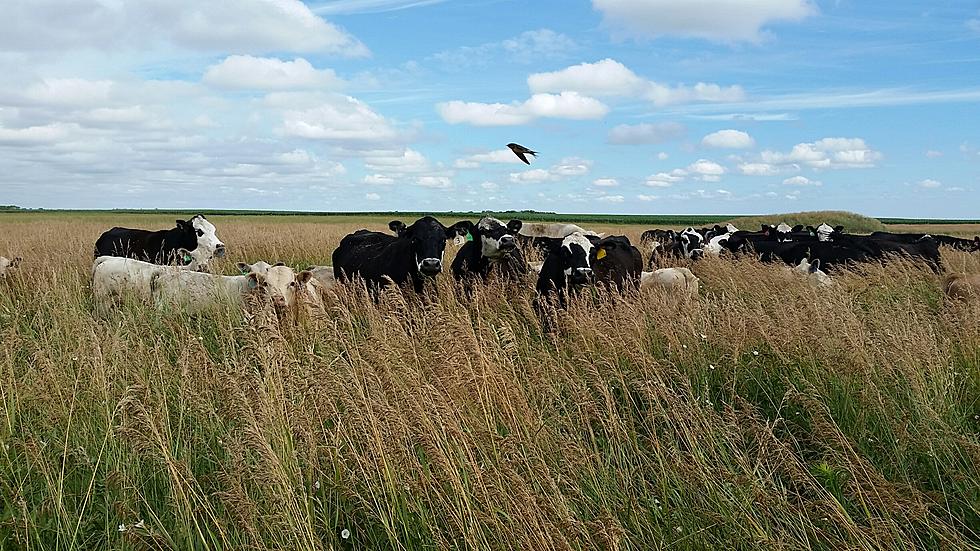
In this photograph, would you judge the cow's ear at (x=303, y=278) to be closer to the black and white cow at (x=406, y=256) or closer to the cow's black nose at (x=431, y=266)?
the black and white cow at (x=406, y=256)

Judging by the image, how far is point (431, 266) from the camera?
9766 millimetres

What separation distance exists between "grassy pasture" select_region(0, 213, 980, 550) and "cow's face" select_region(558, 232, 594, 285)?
2978 mm

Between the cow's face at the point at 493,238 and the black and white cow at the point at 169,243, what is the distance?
7338 millimetres

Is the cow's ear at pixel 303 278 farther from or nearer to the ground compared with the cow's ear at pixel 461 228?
nearer to the ground

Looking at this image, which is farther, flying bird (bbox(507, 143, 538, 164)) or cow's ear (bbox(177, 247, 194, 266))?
cow's ear (bbox(177, 247, 194, 266))

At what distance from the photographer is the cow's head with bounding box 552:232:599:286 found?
956 centimetres

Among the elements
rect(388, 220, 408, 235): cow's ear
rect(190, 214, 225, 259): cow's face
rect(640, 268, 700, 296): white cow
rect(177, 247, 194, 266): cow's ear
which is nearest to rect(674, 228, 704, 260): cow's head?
rect(640, 268, 700, 296): white cow

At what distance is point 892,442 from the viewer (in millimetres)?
4465

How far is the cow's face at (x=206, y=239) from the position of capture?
52.5 ft

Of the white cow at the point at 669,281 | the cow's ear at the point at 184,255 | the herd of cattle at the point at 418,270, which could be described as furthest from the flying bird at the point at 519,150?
the cow's ear at the point at 184,255

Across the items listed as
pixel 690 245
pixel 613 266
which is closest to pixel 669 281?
pixel 613 266

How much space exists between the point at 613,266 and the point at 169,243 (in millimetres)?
10440

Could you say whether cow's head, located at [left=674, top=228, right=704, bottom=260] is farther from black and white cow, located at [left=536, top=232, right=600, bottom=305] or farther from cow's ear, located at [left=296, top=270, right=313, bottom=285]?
cow's ear, located at [left=296, top=270, right=313, bottom=285]

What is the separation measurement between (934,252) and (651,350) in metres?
14.8
